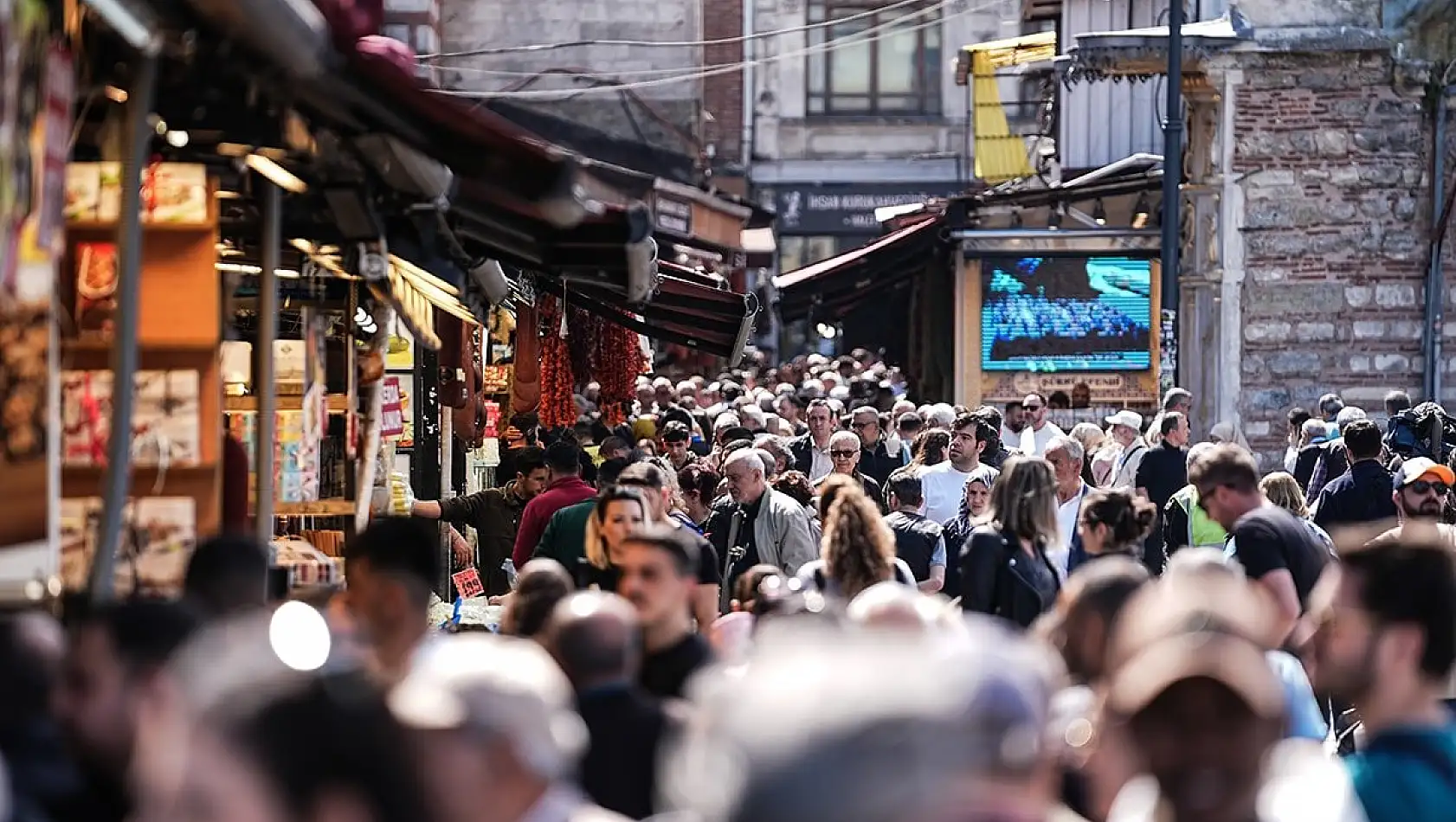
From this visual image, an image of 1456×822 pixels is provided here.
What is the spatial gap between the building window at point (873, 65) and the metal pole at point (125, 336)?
128 ft

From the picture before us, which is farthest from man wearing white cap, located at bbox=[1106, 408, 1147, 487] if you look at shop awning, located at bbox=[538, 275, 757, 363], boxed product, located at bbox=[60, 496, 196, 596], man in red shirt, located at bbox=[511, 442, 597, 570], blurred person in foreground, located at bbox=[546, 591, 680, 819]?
blurred person in foreground, located at bbox=[546, 591, 680, 819]

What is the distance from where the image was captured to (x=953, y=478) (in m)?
13.8

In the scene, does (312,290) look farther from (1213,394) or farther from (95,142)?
(1213,394)

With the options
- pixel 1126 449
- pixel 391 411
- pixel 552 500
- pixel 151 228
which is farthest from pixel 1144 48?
pixel 151 228

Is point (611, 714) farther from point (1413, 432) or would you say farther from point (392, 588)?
point (1413, 432)

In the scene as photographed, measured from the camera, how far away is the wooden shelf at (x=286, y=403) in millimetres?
9305

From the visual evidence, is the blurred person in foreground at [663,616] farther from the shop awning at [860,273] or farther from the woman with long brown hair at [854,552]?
the shop awning at [860,273]

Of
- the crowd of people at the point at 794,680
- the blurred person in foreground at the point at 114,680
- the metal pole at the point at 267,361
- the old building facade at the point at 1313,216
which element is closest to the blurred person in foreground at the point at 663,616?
the crowd of people at the point at 794,680

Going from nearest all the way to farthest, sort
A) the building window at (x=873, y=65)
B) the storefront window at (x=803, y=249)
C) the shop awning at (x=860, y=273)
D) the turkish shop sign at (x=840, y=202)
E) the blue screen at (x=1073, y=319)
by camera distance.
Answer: the blue screen at (x=1073, y=319)
the shop awning at (x=860, y=273)
the turkish shop sign at (x=840, y=202)
the building window at (x=873, y=65)
the storefront window at (x=803, y=249)

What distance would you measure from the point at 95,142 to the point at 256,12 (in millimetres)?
1902

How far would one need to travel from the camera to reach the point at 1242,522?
339 inches

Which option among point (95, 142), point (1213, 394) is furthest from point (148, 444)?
point (1213, 394)

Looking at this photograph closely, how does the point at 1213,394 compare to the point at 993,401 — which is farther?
the point at 993,401

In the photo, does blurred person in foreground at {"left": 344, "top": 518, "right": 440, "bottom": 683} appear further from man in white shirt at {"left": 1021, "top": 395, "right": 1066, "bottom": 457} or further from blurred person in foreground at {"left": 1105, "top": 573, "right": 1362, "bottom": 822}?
man in white shirt at {"left": 1021, "top": 395, "right": 1066, "bottom": 457}
